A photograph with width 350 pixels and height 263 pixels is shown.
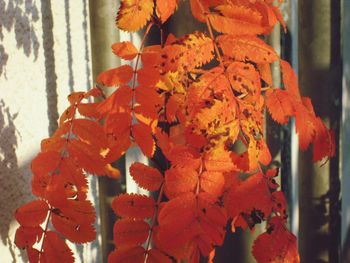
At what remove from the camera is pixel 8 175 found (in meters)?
Result: 1.88

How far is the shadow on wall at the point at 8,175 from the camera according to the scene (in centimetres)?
183

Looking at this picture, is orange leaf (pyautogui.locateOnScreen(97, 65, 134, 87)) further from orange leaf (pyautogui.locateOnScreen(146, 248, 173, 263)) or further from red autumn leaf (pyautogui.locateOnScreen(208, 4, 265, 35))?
orange leaf (pyautogui.locateOnScreen(146, 248, 173, 263))

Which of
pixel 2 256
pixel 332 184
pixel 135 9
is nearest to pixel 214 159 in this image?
pixel 135 9

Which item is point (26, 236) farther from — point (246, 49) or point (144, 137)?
point (246, 49)

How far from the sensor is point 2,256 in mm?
1859

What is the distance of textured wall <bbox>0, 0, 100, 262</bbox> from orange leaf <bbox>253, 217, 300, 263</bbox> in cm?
92

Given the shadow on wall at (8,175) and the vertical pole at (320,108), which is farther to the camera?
the vertical pole at (320,108)

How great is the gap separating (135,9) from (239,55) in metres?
0.34

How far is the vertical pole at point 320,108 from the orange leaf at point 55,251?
1385mm

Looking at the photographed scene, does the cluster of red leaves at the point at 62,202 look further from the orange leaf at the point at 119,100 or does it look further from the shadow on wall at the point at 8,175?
the shadow on wall at the point at 8,175

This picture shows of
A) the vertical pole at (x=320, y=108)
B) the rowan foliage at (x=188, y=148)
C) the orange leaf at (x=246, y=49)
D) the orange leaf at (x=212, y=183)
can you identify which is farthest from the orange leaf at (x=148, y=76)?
the vertical pole at (x=320, y=108)

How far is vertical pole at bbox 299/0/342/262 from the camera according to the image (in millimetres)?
2350

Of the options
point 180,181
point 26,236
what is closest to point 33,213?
point 26,236

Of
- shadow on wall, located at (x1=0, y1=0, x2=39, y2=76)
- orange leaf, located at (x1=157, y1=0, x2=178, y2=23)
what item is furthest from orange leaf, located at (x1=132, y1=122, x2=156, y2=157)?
shadow on wall, located at (x1=0, y1=0, x2=39, y2=76)
